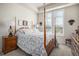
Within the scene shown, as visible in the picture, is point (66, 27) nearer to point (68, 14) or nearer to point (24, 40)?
point (68, 14)

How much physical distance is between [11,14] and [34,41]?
32.8 inches

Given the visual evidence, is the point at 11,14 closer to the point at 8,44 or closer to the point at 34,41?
the point at 8,44

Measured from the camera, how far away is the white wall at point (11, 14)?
2168 mm

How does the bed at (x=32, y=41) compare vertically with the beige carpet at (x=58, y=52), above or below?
above

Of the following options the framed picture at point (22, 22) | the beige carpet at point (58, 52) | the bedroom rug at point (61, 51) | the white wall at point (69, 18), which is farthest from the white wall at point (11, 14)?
the bedroom rug at point (61, 51)

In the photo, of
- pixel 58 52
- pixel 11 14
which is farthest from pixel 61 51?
pixel 11 14

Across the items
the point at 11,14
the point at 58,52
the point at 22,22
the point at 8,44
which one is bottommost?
the point at 58,52

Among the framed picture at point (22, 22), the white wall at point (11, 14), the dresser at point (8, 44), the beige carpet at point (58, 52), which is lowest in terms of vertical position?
the beige carpet at point (58, 52)

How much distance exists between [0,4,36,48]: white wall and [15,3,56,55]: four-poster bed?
0.27m

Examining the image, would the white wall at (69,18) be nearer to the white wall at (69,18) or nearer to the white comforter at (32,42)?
the white wall at (69,18)

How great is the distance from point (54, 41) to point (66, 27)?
1.45ft

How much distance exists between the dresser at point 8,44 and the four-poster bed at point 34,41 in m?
0.11

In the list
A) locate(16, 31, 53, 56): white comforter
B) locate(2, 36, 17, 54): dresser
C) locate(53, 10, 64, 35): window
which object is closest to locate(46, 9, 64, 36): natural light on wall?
locate(53, 10, 64, 35): window

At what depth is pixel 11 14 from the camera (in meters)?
2.20
